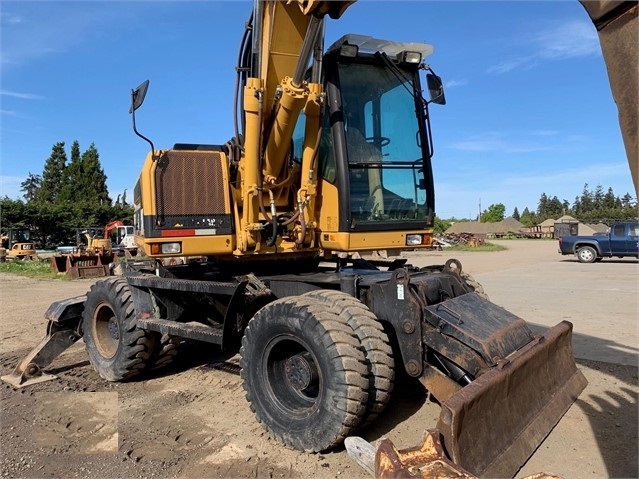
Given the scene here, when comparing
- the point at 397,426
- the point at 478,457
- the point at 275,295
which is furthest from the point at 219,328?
the point at 478,457

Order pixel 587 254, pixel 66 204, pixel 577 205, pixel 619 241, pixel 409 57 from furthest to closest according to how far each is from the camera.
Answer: pixel 577 205 < pixel 66 204 < pixel 587 254 < pixel 619 241 < pixel 409 57

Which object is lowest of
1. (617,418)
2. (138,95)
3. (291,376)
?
(617,418)

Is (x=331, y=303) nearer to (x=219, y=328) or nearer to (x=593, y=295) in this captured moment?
(x=219, y=328)

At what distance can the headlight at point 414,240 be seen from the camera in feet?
17.2

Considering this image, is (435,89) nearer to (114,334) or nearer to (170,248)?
(170,248)

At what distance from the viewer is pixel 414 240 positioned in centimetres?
529

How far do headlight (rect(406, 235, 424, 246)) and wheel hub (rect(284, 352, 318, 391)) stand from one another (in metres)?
1.74

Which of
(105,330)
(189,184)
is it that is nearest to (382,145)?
(189,184)

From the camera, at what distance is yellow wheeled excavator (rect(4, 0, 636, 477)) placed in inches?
146

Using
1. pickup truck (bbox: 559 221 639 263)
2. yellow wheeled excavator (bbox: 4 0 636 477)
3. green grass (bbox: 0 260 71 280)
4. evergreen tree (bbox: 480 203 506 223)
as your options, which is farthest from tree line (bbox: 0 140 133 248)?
evergreen tree (bbox: 480 203 506 223)

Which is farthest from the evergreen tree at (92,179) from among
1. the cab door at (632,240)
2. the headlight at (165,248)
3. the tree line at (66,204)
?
the headlight at (165,248)

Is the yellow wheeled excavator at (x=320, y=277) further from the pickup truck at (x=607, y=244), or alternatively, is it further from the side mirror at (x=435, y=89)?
the pickup truck at (x=607, y=244)

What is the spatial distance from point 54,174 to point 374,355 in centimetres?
5601

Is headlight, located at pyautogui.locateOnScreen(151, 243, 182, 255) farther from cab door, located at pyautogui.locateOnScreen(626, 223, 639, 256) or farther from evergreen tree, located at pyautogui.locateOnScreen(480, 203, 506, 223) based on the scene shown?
evergreen tree, located at pyautogui.locateOnScreen(480, 203, 506, 223)
